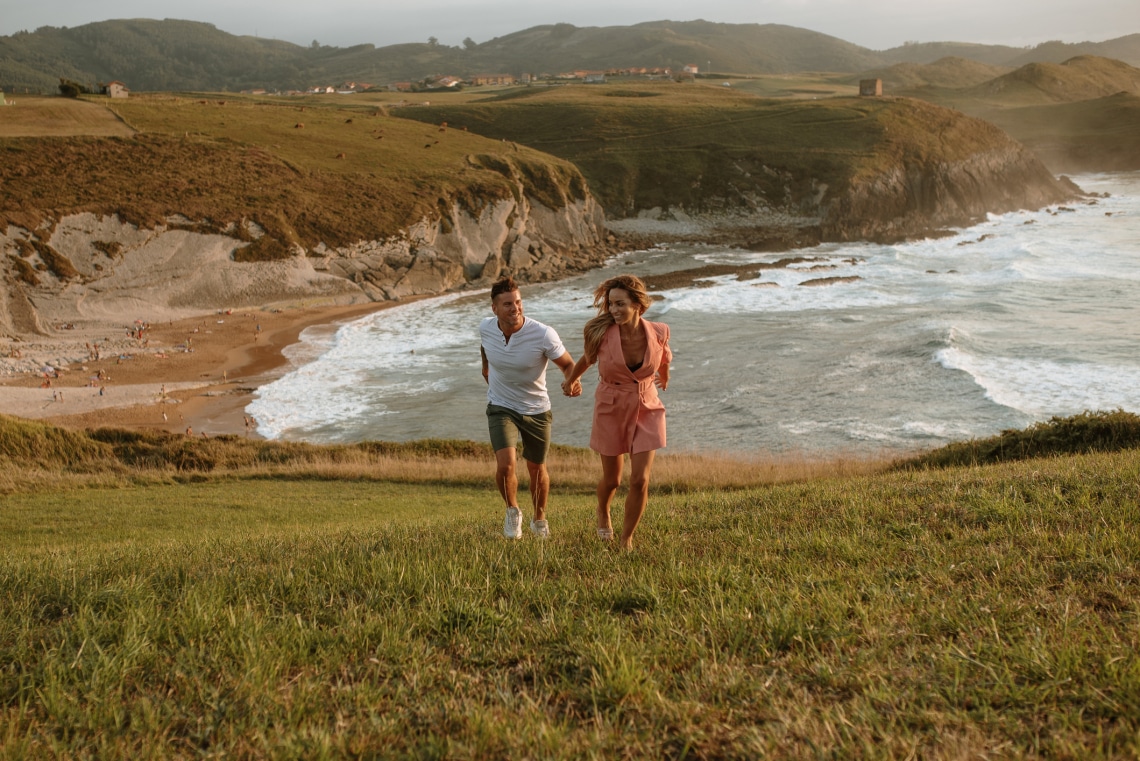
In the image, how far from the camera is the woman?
7.36 m

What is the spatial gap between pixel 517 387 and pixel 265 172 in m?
58.2

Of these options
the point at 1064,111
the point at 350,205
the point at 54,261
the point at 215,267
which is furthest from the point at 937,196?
the point at 1064,111

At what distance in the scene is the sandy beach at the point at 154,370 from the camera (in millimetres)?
31656

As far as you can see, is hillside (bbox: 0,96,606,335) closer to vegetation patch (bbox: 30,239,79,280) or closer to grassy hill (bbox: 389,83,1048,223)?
vegetation patch (bbox: 30,239,79,280)

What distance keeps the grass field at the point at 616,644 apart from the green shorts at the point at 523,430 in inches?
51.6

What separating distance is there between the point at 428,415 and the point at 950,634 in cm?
2904

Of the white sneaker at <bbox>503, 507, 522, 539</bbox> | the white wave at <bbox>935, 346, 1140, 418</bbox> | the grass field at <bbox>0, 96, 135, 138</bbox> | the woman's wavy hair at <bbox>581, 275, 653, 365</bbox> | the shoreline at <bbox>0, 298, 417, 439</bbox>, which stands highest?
the grass field at <bbox>0, 96, 135, 138</bbox>

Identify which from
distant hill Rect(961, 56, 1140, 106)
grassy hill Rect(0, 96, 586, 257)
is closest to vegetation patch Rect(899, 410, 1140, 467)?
grassy hill Rect(0, 96, 586, 257)

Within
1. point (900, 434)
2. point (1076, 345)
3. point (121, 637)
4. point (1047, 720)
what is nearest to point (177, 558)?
point (121, 637)

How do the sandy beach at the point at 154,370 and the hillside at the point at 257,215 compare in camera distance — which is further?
the hillside at the point at 257,215

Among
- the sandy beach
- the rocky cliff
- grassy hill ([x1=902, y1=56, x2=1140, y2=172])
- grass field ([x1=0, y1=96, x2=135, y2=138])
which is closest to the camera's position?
the sandy beach

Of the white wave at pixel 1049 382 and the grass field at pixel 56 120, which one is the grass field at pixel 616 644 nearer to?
the white wave at pixel 1049 382

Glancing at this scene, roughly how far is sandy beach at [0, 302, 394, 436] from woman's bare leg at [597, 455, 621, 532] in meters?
24.9

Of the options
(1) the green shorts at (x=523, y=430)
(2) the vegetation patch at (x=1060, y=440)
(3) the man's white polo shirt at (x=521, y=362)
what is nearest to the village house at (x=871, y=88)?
(2) the vegetation patch at (x=1060, y=440)
